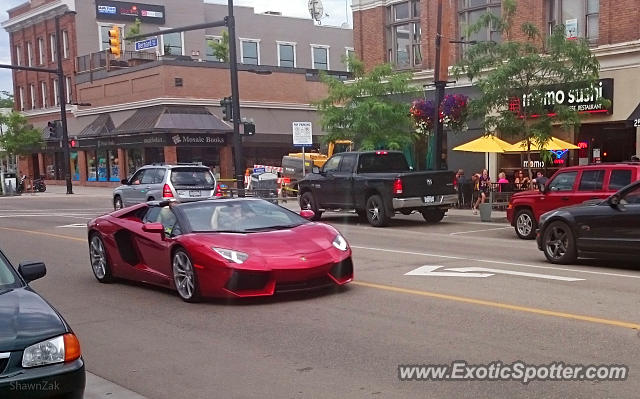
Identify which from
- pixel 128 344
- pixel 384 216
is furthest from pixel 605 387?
pixel 384 216

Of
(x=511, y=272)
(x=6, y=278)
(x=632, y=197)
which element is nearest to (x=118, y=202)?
(x=511, y=272)

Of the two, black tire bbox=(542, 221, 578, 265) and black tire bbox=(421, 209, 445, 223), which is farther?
black tire bbox=(421, 209, 445, 223)

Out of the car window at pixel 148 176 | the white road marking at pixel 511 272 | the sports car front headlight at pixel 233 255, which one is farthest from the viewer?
the car window at pixel 148 176

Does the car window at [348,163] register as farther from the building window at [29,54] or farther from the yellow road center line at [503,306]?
the building window at [29,54]

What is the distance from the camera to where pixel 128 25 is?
57.6 m

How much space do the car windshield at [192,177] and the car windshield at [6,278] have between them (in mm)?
15851

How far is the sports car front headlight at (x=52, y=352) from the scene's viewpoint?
4254 mm

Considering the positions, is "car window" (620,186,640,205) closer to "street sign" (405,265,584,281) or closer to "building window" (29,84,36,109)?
"street sign" (405,265,584,281)

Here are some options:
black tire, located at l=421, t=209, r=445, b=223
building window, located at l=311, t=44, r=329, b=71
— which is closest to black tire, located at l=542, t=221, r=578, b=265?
black tire, located at l=421, t=209, r=445, b=223

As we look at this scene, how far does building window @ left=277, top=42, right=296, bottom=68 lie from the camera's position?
212 feet

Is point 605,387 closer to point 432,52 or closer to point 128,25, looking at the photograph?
point 432,52

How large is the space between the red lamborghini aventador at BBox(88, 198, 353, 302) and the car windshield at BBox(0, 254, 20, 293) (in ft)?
9.17

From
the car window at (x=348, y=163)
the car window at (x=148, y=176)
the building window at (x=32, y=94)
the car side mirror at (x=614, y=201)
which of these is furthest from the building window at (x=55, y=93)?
the car side mirror at (x=614, y=201)

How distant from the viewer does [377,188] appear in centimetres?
1853
